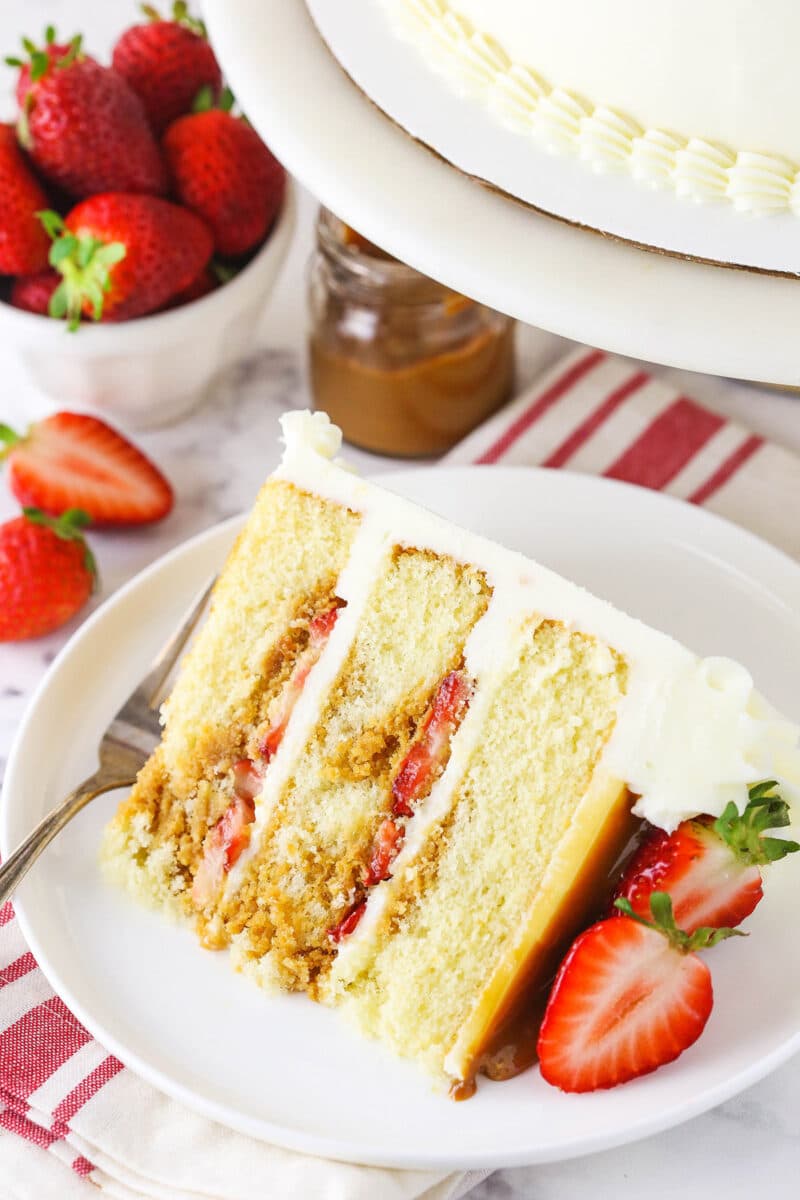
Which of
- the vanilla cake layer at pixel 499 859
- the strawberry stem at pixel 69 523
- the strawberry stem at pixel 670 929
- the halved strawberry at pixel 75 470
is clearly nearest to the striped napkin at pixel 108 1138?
the vanilla cake layer at pixel 499 859

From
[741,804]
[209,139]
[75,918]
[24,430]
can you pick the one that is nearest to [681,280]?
[741,804]

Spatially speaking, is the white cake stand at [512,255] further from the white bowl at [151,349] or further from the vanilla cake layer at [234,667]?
the white bowl at [151,349]

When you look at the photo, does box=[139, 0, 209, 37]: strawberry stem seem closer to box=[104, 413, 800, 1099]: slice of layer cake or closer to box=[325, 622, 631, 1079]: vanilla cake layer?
box=[104, 413, 800, 1099]: slice of layer cake

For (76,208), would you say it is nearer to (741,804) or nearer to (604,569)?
(604,569)

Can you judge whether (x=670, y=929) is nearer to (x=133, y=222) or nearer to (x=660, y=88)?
(x=660, y=88)

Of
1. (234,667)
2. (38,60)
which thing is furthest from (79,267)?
(234,667)

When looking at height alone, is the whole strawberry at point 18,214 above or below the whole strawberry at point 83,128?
below
